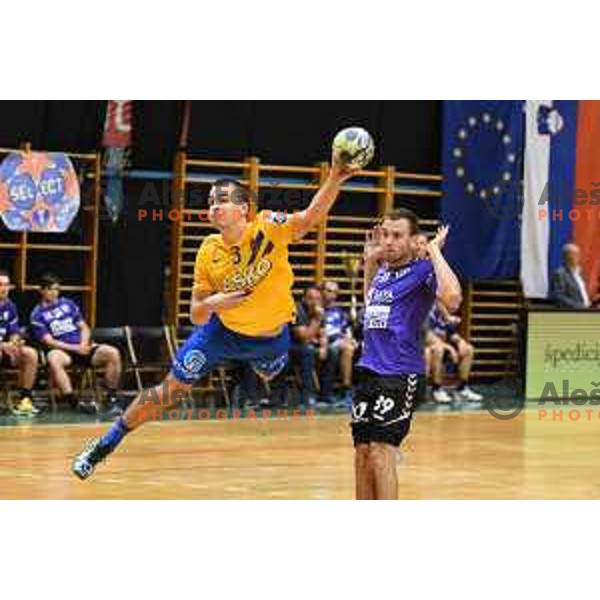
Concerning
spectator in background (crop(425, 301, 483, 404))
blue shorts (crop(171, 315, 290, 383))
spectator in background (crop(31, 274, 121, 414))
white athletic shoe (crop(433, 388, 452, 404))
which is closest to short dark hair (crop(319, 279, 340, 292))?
spectator in background (crop(425, 301, 483, 404))

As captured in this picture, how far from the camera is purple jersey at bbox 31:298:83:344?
15.1 meters

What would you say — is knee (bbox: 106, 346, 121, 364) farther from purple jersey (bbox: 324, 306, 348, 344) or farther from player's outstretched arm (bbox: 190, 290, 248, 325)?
player's outstretched arm (bbox: 190, 290, 248, 325)

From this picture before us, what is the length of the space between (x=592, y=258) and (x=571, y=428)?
4698mm

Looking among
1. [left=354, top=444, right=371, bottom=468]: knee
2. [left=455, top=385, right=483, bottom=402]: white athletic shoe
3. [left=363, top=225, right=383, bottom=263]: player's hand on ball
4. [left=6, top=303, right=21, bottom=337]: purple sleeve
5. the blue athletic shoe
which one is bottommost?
[left=455, top=385, right=483, bottom=402]: white athletic shoe

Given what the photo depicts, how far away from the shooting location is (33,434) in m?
13.3

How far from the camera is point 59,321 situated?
49.7 feet

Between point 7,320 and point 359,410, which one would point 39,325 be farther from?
point 359,410

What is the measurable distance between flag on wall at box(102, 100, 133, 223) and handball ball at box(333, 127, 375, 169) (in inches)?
351

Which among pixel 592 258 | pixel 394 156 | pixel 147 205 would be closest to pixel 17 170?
pixel 147 205

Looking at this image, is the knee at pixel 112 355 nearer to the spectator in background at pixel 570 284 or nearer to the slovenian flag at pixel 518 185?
the slovenian flag at pixel 518 185

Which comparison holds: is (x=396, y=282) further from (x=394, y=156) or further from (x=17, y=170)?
(x=394, y=156)

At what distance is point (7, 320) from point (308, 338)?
3495mm

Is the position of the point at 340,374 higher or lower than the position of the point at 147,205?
lower

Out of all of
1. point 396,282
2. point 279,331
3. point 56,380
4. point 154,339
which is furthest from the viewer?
point 154,339
